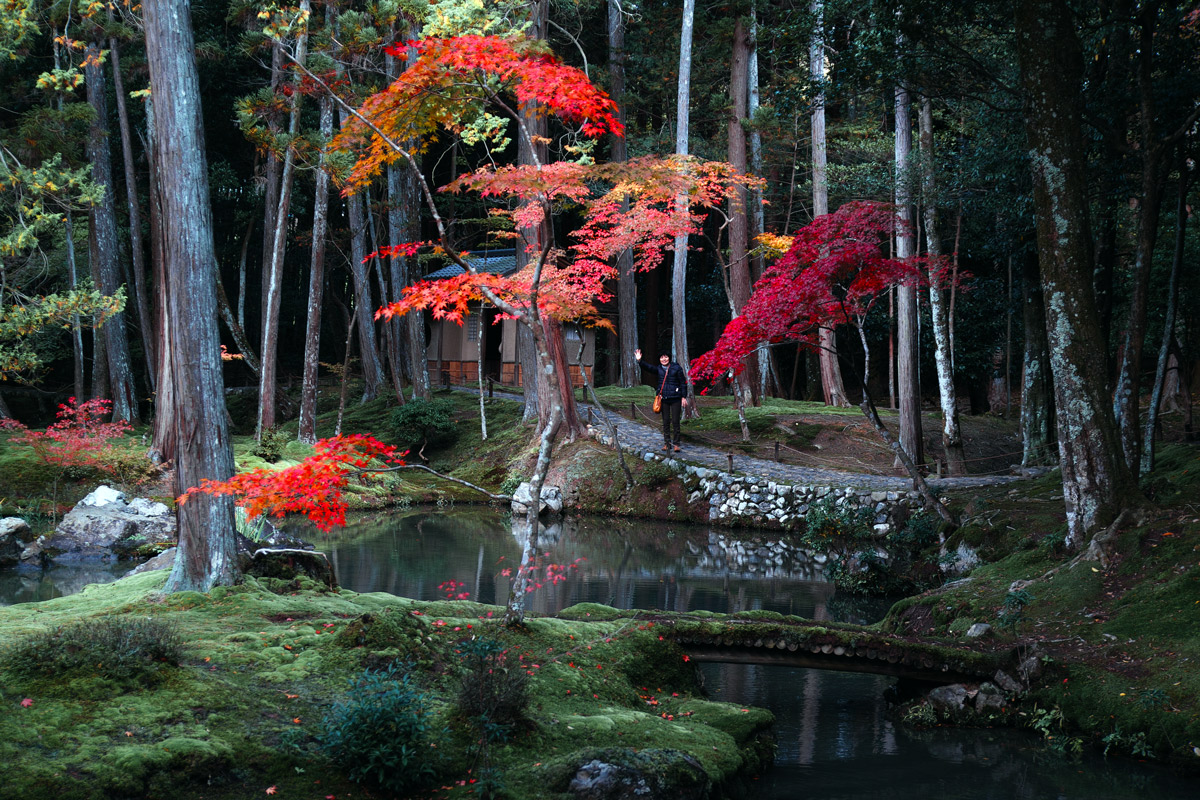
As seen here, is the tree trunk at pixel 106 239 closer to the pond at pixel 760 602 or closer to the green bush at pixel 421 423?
the green bush at pixel 421 423

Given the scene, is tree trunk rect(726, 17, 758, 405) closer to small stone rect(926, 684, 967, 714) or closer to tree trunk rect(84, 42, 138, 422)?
small stone rect(926, 684, 967, 714)

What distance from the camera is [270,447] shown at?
1672 cm

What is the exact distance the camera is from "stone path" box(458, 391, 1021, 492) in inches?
528

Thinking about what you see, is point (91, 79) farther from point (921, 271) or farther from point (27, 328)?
point (921, 271)

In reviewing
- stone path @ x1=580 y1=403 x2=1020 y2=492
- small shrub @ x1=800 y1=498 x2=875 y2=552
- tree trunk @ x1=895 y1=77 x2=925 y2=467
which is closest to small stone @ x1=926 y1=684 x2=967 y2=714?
small shrub @ x1=800 y1=498 x2=875 y2=552

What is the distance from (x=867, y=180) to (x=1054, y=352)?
39.5ft

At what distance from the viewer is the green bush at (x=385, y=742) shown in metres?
4.24

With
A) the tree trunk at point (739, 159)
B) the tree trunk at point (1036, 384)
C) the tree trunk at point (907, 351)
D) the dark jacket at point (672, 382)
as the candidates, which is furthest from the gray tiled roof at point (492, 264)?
the tree trunk at point (1036, 384)

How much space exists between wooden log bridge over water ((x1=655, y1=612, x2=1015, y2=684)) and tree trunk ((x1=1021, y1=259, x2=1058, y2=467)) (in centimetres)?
722

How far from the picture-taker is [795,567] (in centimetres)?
1272

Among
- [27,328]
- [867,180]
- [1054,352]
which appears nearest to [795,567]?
[1054,352]

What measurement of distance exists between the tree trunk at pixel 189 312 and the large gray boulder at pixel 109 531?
19.8 ft

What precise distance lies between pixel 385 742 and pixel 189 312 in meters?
4.83

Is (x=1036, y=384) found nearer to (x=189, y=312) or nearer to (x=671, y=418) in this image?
(x=671, y=418)
